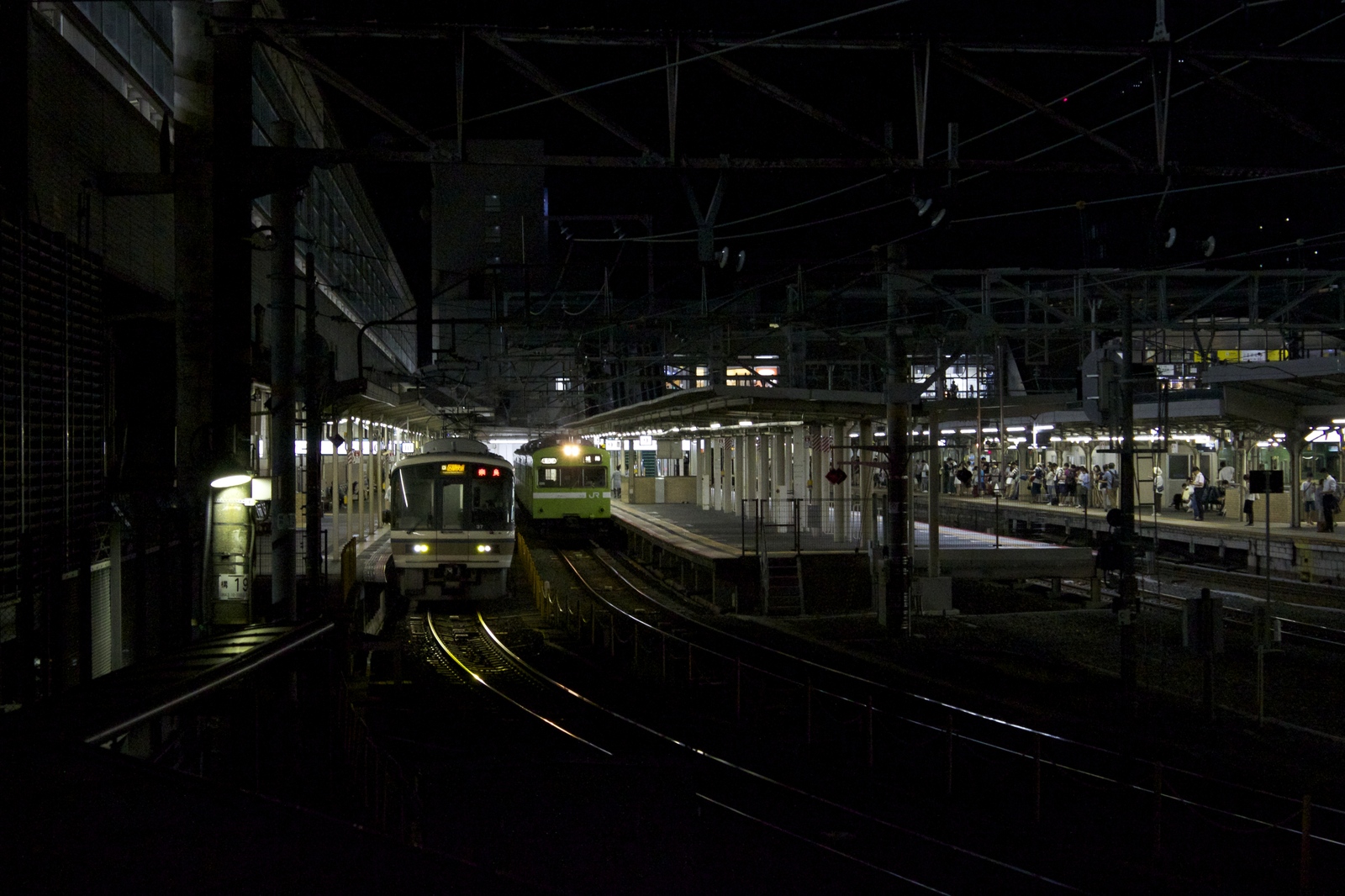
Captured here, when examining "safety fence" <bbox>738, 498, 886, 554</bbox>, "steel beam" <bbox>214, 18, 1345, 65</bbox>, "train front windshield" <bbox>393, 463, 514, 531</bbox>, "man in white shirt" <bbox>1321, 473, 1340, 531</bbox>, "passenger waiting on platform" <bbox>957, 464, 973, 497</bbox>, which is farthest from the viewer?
"passenger waiting on platform" <bbox>957, 464, 973, 497</bbox>

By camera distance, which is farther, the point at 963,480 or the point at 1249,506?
the point at 963,480

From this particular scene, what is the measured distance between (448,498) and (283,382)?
7748 mm

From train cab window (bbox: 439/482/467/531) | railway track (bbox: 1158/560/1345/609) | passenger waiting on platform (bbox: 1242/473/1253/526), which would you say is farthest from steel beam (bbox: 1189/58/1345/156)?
passenger waiting on platform (bbox: 1242/473/1253/526)

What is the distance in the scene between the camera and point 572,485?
91.6 ft

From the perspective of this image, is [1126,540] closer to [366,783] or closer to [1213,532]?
[366,783]

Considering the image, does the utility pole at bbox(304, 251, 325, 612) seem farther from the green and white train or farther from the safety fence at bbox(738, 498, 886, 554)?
the green and white train

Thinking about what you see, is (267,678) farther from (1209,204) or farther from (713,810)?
(1209,204)

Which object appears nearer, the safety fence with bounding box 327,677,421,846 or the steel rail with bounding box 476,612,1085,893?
the safety fence with bounding box 327,677,421,846

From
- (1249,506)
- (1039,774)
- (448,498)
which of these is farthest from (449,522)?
(1249,506)

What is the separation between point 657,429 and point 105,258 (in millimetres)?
23675

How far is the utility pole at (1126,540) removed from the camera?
393 inches

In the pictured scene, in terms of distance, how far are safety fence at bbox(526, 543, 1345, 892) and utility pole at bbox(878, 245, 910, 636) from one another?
7.52ft

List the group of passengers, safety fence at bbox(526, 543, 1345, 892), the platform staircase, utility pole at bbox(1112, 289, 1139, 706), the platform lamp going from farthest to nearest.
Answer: the group of passengers
the platform staircase
utility pole at bbox(1112, 289, 1139, 706)
the platform lamp
safety fence at bbox(526, 543, 1345, 892)

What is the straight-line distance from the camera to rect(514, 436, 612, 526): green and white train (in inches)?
1090
